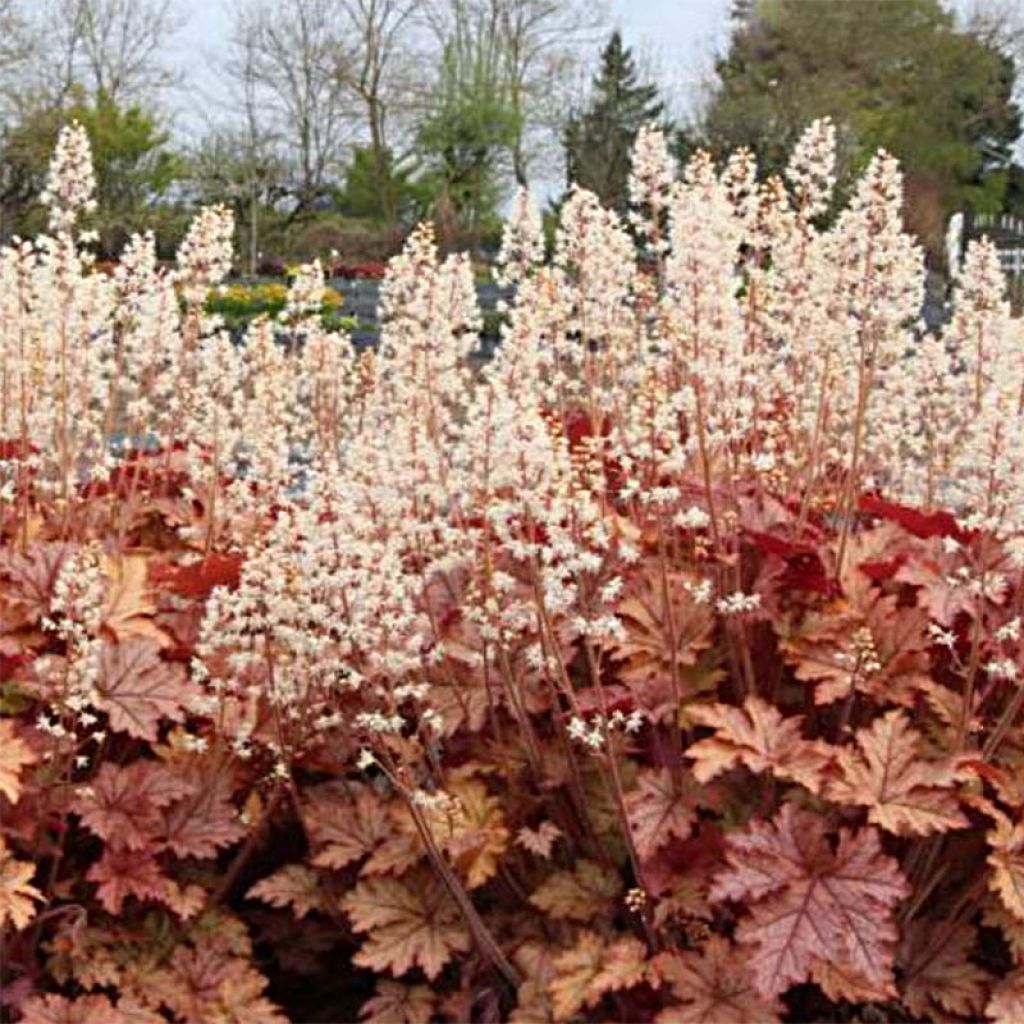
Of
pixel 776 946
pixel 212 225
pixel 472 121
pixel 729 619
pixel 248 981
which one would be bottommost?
pixel 248 981

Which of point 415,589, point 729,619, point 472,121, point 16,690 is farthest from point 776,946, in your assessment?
point 472,121

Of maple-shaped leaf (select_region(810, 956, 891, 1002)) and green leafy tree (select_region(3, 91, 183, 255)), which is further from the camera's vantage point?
green leafy tree (select_region(3, 91, 183, 255))

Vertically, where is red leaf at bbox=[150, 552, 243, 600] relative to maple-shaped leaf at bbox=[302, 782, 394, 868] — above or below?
above

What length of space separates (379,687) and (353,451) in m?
0.80

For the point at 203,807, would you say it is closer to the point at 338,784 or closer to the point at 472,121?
the point at 338,784

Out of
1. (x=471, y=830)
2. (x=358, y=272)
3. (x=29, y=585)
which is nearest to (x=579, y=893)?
(x=471, y=830)

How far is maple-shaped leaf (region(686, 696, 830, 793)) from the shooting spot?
2.91m

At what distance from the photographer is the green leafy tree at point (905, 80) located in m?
42.5

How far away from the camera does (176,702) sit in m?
3.21

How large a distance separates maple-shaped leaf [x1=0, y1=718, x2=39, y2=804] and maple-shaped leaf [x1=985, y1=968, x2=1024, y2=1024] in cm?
198

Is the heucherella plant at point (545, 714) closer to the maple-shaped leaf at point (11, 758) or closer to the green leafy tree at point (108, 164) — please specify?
the maple-shaped leaf at point (11, 758)

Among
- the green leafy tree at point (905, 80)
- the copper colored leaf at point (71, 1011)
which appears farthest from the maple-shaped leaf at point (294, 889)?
the green leafy tree at point (905, 80)

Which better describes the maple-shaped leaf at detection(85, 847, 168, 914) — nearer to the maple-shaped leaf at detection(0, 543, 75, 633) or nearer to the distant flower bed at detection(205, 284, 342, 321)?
the maple-shaped leaf at detection(0, 543, 75, 633)

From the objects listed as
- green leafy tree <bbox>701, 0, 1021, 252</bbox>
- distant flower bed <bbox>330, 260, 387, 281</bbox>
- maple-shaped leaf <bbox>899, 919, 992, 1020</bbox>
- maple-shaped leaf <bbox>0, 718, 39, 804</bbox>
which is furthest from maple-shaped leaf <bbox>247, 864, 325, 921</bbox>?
green leafy tree <bbox>701, 0, 1021, 252</bbox>
